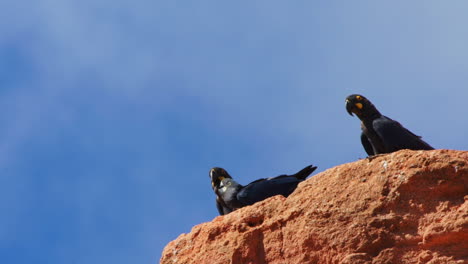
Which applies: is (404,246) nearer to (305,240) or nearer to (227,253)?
(305,240)

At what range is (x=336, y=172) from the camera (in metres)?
7.91

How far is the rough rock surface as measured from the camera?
6898 millimetres

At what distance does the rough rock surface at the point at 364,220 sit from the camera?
6.90m

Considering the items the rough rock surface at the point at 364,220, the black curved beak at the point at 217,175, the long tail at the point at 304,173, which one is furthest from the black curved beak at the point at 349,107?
the rough rock surface at the point at 364,220

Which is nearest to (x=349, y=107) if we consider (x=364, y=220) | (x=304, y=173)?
(x=304, y=173)

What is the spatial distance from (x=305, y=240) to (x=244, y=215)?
3.03ft

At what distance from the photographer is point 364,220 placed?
23.6 ft

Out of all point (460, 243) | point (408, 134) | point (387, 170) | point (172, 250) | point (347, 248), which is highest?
point (408, 134)

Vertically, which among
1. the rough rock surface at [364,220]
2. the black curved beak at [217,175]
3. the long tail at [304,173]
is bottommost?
the rough rock surface at [364,220]

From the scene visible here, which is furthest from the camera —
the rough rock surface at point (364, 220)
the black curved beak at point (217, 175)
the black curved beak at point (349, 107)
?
the black curved beak at point (217, 175)

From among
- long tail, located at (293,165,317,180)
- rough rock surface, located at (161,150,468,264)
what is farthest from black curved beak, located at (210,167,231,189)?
rough rock surface, located at (161,150,468,264)

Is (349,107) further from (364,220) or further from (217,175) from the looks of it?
(364,220)

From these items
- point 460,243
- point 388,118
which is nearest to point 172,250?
point 460,243

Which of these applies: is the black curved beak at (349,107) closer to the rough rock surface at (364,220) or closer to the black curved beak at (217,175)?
the black curved beak at (217,175)
